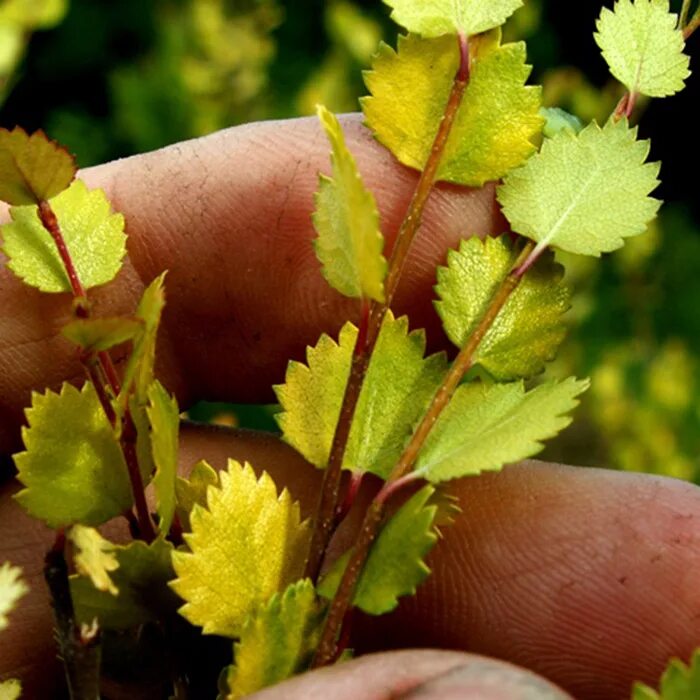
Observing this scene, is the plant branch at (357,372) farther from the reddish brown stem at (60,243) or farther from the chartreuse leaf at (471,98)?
the reddish brown stem at (60,243)

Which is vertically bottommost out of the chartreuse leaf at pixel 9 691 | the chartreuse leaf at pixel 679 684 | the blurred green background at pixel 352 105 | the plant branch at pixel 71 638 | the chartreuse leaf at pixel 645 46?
the blurred green background at pixel 352 105

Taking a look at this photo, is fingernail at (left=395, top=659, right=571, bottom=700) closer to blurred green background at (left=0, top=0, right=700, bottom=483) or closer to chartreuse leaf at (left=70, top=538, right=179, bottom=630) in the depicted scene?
chartreuse leaf at (left=70, top=538, right=179, bottom=630)

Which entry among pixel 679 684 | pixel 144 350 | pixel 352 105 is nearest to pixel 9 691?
pixel 144 350

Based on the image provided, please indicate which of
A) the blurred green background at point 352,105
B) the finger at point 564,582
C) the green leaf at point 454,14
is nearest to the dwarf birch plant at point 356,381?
the green leaf at point 454,14

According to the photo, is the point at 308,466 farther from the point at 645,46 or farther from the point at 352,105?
the point at 352,105

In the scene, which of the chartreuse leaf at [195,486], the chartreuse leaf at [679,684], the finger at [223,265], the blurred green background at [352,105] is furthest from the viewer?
the blurred green background at [352,105]

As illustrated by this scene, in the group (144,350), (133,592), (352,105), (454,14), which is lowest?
(352,105)

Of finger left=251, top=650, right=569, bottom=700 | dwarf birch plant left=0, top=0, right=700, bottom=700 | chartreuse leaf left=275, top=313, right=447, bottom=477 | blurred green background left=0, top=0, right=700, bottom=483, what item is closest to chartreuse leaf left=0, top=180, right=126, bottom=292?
dwarf birch plant left=0, top=0, right=700, bottom=700
